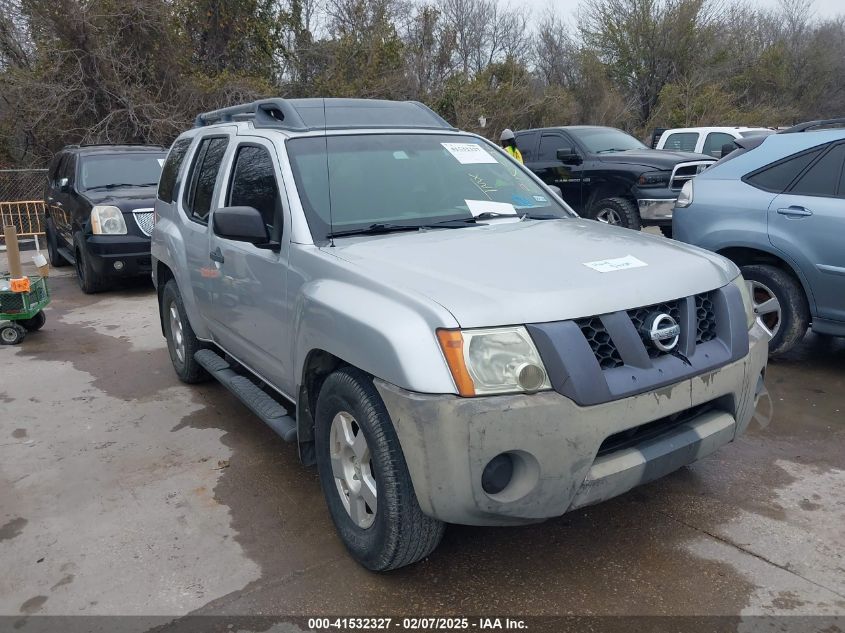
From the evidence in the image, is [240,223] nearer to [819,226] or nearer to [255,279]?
[255,279]

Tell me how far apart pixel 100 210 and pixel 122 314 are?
155cm

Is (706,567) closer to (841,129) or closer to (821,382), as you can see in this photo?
(821,382)

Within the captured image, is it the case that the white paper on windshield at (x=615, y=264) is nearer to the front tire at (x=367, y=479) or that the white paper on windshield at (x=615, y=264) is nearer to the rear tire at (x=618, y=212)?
the front tire at (x=367, y=479)

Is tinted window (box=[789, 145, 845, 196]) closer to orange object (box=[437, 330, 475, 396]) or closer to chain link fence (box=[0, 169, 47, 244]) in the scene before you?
orange object (box=[437, 330, 475, 396])

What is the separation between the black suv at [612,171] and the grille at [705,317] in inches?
269

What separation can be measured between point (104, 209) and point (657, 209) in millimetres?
6980

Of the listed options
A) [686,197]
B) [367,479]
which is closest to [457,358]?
[367,479]

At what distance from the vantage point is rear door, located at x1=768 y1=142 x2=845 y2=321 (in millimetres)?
4969

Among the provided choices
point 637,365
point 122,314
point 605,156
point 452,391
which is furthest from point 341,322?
point 605,156

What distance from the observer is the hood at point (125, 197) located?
917 cm

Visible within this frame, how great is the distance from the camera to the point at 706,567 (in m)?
3.03

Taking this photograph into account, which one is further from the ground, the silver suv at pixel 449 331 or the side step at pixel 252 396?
the silver suv at pixel 449 331

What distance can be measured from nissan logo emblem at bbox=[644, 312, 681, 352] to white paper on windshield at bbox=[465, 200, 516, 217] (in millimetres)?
1295

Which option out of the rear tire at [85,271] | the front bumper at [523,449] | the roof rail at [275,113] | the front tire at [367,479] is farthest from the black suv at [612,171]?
the front tire at [367,479]
